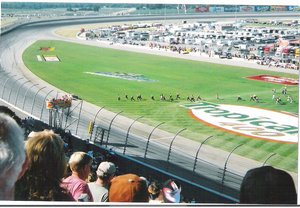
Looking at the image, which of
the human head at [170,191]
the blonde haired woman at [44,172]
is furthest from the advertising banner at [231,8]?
the blonde haired woman at [44,172]

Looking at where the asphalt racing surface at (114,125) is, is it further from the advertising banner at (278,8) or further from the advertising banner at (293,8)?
the advertising banner at (293,8)

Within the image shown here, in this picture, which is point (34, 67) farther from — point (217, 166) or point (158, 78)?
point (217, 166)

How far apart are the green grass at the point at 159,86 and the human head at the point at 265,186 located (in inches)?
173

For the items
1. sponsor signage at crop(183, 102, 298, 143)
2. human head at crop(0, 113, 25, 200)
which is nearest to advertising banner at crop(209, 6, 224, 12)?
sponsor signage at crop(183, 102, 298, 143)

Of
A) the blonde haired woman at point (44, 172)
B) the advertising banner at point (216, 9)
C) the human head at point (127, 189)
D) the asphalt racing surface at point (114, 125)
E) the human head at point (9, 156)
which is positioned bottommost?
the asphalt racing surface at point (114, 125)

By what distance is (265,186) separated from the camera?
94.6 inches

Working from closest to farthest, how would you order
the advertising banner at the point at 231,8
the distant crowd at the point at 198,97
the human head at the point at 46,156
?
the human head at the point at 46,156 < the advertising banner at the point at 231,8 < the distant crowd at the point at 198,97

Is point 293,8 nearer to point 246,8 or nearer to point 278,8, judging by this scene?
point 278,8

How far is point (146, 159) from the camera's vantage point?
7.52m

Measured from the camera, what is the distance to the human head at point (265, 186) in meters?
2.33

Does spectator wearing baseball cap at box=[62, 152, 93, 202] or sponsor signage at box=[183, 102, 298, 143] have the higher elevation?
spectator wearing baseball cap at box=[62, 152, 93, 202]

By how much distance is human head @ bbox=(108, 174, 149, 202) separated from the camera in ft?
8.29

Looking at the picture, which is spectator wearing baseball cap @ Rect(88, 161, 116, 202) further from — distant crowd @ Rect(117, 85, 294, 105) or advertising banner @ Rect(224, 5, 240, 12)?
distant crowd @ Rect(117, 85, 294, 105)

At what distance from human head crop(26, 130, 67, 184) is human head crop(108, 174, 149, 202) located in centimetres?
27
